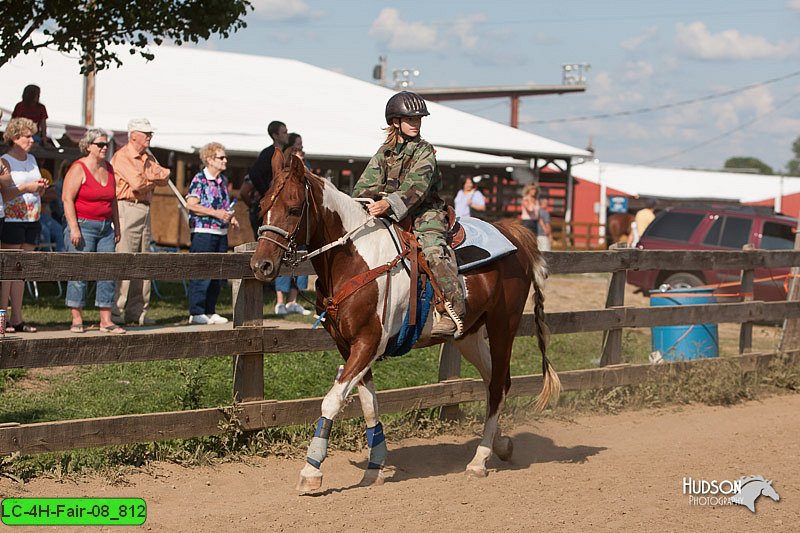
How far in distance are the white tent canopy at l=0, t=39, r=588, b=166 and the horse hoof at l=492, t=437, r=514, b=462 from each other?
42.7 feet

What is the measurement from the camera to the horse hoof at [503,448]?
7221mm

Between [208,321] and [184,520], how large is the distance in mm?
4796

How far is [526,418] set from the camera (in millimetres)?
8719

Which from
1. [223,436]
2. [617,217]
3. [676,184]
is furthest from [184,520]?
[676,184]

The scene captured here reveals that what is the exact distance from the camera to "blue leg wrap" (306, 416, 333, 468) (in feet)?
19.4

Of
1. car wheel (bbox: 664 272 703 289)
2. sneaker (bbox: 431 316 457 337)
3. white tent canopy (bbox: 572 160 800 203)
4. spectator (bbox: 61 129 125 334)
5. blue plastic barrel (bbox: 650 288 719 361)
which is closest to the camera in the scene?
sneaker (bbox: 431 316 457 337)

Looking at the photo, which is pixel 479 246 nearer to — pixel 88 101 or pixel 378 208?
pixel 378 208

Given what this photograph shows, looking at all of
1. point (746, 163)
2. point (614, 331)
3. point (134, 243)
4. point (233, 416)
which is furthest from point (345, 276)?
point (746, 163)

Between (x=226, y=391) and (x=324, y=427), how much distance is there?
7.36 ft

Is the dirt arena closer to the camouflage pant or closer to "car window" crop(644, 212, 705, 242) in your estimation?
the camouflage pant

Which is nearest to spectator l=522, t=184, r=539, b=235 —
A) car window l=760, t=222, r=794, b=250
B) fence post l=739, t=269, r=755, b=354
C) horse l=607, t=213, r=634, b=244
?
car window l=760, t=222, r=794, b=250

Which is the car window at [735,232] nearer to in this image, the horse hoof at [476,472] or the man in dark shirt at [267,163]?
the man in dark shirt at [267,163]

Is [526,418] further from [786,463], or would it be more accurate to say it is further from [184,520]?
[184,520]

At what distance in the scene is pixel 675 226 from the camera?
1791 cm
